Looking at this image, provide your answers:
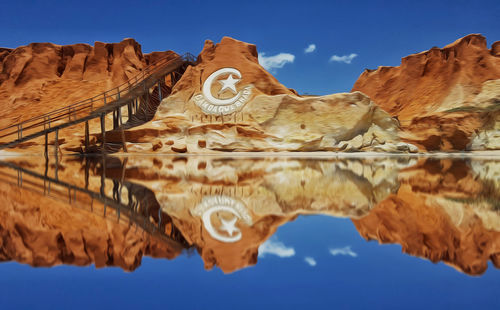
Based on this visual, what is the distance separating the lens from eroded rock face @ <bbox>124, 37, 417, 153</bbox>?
2662 cm

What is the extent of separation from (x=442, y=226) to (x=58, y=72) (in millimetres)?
52369

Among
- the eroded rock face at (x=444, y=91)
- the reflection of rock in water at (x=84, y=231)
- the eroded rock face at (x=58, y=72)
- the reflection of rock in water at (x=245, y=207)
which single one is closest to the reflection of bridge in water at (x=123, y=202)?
the reflection of rock in water at (x=84, y=231)

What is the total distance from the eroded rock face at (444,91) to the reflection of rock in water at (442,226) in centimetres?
2820

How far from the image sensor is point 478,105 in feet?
114

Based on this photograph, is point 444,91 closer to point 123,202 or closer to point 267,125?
point 267,125

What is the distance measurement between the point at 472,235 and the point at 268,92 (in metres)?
27.3

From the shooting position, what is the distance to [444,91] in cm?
4175

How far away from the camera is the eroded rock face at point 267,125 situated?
26625mm

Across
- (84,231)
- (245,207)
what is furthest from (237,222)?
(84,231)

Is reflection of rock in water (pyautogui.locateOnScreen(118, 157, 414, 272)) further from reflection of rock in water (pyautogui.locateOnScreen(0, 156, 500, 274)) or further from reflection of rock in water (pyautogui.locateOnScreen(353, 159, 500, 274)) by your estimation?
reflection of rock in water (pyautogui.locateOnScreen(353, 159, 500, 274))

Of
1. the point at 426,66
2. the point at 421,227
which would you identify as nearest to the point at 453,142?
the point at 426,66

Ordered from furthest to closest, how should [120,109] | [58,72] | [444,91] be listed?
[58,72], [444,91], [120,109]

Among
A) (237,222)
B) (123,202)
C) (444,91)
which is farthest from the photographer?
(444,91)

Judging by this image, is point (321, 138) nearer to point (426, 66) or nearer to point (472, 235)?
point (472, 235)
